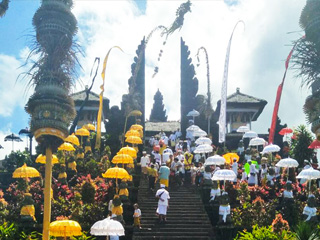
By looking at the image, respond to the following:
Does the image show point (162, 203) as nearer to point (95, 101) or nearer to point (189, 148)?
point (189, 148)

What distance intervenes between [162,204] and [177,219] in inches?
42.2

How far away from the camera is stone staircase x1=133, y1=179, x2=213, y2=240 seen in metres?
18.5

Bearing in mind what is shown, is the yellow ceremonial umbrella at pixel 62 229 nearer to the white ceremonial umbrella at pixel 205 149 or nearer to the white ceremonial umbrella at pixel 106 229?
the white ceremonial umbrella at pixel 106 229

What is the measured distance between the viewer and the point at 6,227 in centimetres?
1819

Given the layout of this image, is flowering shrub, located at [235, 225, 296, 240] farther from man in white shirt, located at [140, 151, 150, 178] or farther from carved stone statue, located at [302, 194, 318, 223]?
man in white shirt, located at [140, 151, 150, 178]

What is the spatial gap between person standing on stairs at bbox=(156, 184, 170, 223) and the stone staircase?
0.24 meters

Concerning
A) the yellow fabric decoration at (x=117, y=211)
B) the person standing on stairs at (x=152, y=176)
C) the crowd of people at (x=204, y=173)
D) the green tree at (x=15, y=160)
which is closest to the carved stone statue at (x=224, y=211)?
the crowd of people at (x=204, y=173)

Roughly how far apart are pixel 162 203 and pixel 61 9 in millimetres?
7907

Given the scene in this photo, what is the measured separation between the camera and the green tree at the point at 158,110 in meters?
55.7

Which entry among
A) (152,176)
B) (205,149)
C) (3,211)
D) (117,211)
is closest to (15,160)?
(3,211)

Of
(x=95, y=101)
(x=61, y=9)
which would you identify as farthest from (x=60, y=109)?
(x=95, y=101)

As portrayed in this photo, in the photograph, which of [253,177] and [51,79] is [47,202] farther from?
[253,177]

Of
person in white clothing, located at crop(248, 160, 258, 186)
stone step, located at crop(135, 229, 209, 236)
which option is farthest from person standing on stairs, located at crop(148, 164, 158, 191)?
person in white clothing, located at crop(248, 160, 258, 186)

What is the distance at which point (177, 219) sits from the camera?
770 inches
